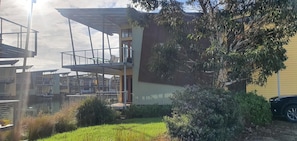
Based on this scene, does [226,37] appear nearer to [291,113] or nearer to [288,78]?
[291,113]

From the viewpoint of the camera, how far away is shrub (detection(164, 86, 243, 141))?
6.88m

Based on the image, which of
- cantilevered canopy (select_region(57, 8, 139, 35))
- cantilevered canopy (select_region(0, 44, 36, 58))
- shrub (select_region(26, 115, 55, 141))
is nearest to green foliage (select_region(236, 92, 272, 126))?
shrub (select_region(26, 115, 55, 141))

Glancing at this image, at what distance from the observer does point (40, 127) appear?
11.1 metres

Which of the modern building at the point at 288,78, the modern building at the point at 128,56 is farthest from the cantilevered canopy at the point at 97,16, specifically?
the modern building at the point at 288,78

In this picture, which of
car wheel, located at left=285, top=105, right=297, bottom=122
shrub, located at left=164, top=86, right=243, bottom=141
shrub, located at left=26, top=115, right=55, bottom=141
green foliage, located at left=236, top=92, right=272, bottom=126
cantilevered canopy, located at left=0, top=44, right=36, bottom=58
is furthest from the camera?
cantilevered canopy, located at left=0, top=44, right=36, bottom=58

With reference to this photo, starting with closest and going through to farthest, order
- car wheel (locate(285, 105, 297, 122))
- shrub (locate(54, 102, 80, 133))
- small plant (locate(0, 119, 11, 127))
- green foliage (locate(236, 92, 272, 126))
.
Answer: small plant (locate(0, 119, 11, 127))
green foliage (locate(236, 92, 272, 126))
car wheel (locate(285, 105, 297, 122))
shrub (locate(54, 102, 80, 133))

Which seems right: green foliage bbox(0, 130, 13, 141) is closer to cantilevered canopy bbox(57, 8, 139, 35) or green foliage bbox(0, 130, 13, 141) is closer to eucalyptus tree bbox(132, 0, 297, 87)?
eucalyptus tree bbox(132, 0, 297, 87)

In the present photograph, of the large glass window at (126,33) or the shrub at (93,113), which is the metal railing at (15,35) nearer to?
the shrub at (93,113)

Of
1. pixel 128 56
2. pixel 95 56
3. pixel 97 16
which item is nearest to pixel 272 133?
pixel 128 56

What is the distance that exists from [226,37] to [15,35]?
32.8 feet

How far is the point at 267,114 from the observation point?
33.1 feet

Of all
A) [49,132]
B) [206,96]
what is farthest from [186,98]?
[49,132]

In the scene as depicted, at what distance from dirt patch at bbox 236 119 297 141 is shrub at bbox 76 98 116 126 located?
6890 mm

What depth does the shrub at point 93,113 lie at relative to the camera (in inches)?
522
